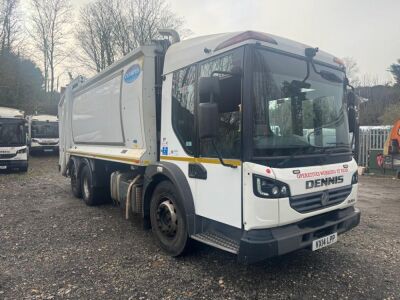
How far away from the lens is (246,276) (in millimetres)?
3678

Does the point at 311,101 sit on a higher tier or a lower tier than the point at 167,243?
higher

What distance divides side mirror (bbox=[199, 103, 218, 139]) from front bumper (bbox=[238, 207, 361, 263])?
1057mm

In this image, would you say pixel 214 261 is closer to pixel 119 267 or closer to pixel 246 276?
pixel 246 276

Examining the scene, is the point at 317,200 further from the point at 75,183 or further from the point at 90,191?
the point at 75,183

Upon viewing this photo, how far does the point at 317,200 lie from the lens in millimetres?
3426

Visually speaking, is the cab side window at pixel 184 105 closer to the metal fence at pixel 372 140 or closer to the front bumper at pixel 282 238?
the front bumper at pixel 282 238

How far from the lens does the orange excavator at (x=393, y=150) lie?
11.1m

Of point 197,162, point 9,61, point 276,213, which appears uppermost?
point 9,61

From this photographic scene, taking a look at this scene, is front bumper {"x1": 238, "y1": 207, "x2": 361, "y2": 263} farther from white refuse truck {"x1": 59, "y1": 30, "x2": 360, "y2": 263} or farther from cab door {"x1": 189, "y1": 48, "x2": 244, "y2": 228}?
cab door {"x1": 189, "y1": 48, "x2": 244, "y2": 228}

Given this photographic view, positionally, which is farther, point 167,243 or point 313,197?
point 167,243

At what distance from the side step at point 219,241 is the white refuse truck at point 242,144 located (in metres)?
0.01

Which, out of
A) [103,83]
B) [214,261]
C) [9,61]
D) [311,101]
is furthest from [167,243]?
A: [9,61]

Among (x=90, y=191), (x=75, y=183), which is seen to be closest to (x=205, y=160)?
(x=90, y=191)

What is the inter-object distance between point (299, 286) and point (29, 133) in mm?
22280
